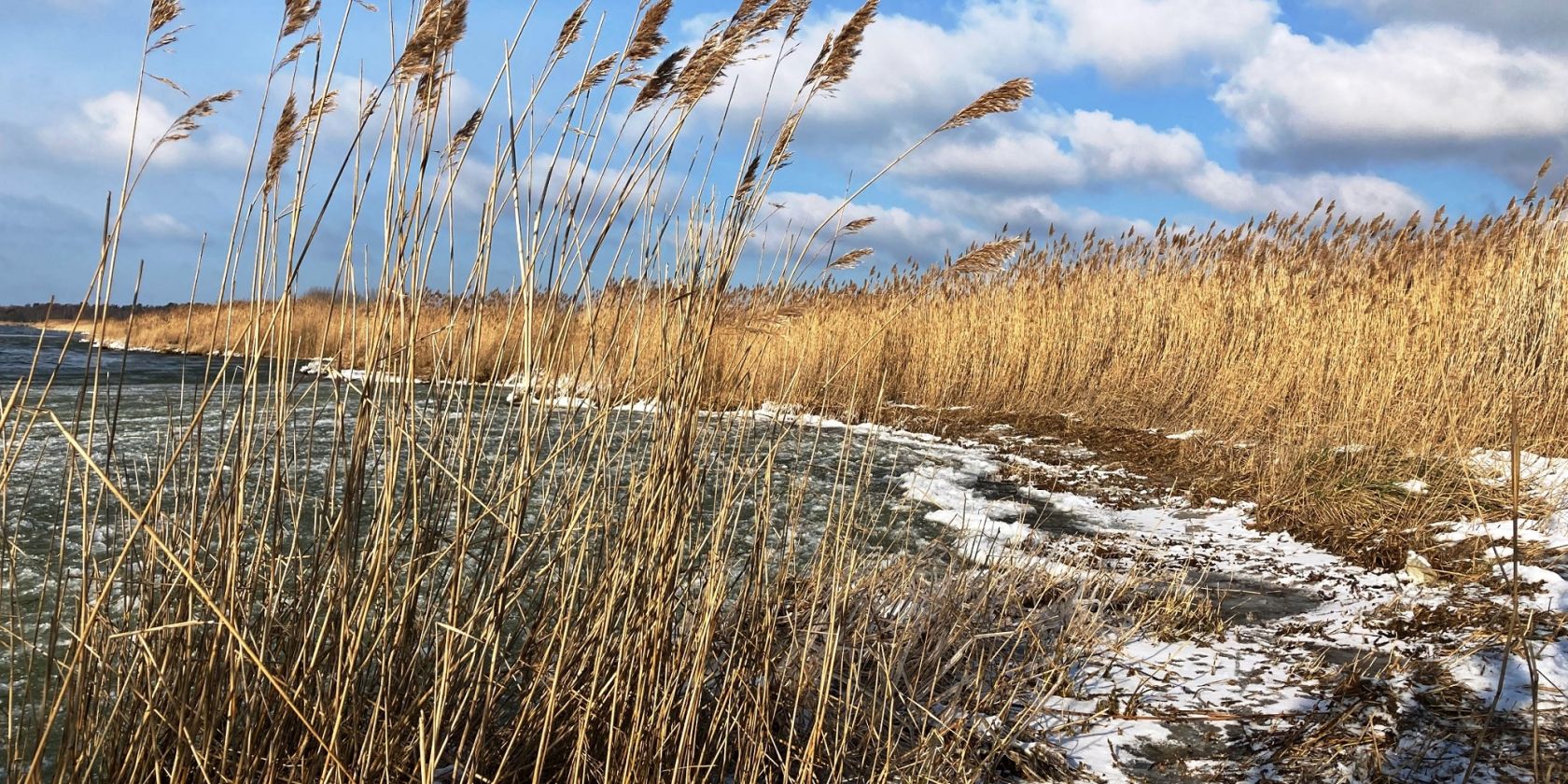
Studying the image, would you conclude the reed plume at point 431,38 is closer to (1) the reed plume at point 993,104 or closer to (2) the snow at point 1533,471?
(1) the reed plume at point 993,104

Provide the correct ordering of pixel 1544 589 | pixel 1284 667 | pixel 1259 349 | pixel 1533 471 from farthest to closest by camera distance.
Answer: pixel 1259 349 → pixel 1533 471 → pixel 1544 589 → pixel 1284 667

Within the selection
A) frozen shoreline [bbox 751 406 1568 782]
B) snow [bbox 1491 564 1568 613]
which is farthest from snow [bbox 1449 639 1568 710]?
snow [bbox 1491 564 1568 613]

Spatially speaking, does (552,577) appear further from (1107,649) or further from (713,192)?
(1107,649)

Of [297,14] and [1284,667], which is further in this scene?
[1284,667]

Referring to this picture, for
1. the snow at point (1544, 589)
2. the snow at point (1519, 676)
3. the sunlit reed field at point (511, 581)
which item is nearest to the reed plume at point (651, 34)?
the sunlit reed field at point (511, 581)

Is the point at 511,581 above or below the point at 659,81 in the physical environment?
below

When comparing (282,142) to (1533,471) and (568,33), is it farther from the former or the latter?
(1533,471)

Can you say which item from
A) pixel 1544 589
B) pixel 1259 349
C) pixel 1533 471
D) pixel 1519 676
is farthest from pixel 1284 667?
pixel 1259 349

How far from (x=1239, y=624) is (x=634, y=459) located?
218 centimetres

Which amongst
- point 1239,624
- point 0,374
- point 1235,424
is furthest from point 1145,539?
point 0,374

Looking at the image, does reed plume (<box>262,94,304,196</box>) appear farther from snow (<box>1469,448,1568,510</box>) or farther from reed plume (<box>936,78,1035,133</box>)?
snow (<box>1469,448,1568,510</box>)

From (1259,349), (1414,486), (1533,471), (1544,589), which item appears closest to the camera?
(1544,589)

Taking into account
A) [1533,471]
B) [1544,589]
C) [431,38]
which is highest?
[431,38]

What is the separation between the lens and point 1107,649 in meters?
2.87
